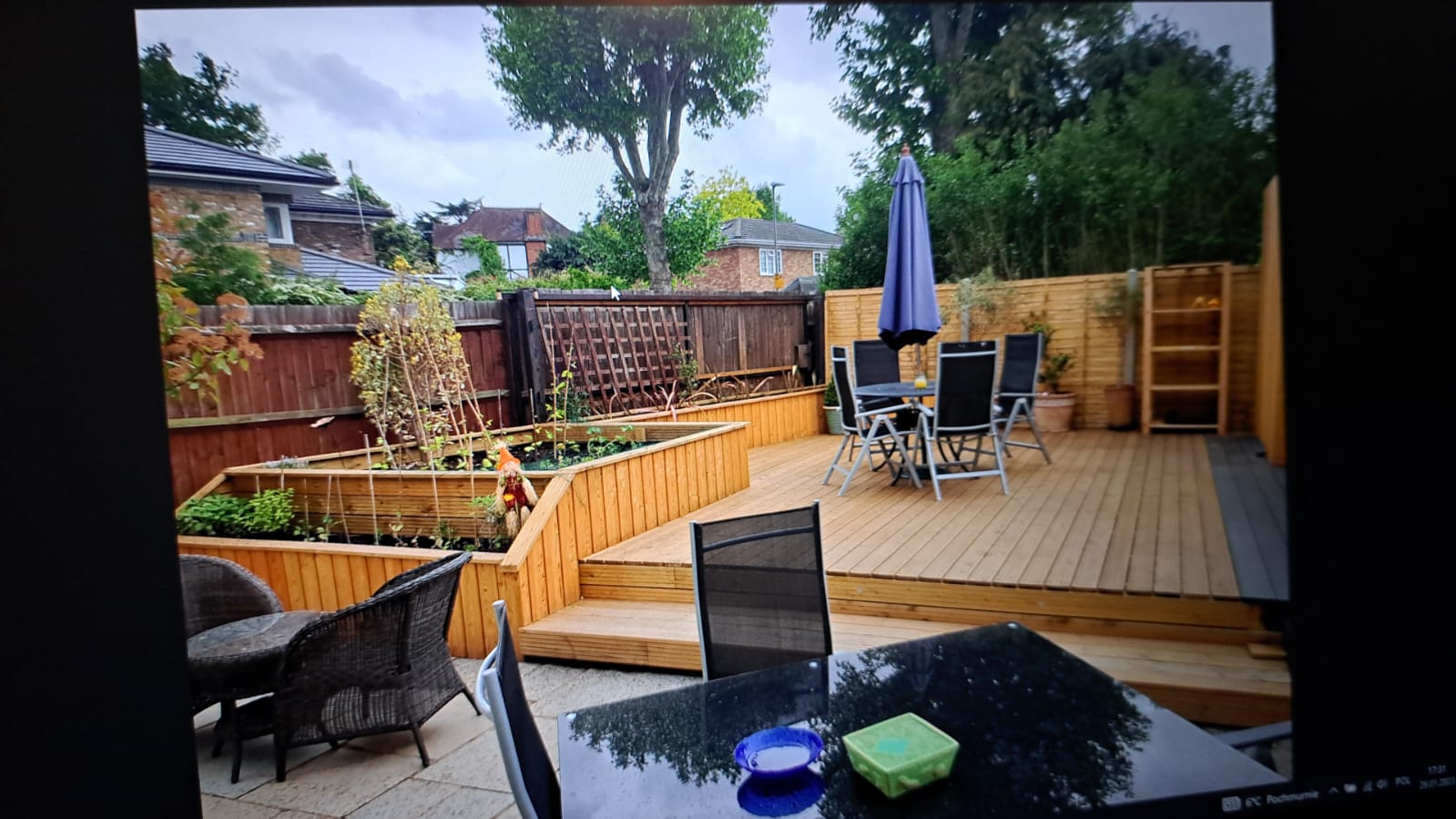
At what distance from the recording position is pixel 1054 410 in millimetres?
4645

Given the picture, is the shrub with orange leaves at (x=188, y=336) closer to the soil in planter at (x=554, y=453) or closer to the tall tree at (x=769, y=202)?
the soil in planter at (x=554, y=453)

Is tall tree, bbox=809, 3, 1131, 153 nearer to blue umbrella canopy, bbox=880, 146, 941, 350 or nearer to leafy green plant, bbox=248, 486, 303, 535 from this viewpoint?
blue umbrella canopy, bbox=880, 146, 941, 350

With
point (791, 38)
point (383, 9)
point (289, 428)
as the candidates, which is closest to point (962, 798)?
point (383, 9)

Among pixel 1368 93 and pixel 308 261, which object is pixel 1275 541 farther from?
pixel 308 261

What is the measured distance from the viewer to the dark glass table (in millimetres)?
991

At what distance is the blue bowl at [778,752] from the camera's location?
104 centimetres

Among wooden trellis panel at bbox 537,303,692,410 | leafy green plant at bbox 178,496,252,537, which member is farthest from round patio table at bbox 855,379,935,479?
leafy green plant at bbox 178,496,252,537

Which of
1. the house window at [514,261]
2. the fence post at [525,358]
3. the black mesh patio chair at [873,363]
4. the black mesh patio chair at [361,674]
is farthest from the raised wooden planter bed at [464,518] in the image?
the black mesh patio chair at [873,363]

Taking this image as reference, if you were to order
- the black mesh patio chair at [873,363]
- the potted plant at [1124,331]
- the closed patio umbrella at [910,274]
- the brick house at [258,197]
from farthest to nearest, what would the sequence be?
the black mesh patio chair at [873,363]
the closed patio umbrella at [910,274]
the potted plant at [1124,331]
the brick house at [258,197]

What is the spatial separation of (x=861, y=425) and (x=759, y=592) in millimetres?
3029

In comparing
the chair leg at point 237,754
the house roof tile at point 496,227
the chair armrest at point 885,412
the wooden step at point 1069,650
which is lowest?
the chair leg at point 237,754

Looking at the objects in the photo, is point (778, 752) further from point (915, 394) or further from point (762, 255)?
point (762, 255)

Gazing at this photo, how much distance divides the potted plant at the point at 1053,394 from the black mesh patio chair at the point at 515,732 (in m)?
3.92

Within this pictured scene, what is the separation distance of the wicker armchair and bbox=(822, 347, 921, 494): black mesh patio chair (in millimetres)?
2979
